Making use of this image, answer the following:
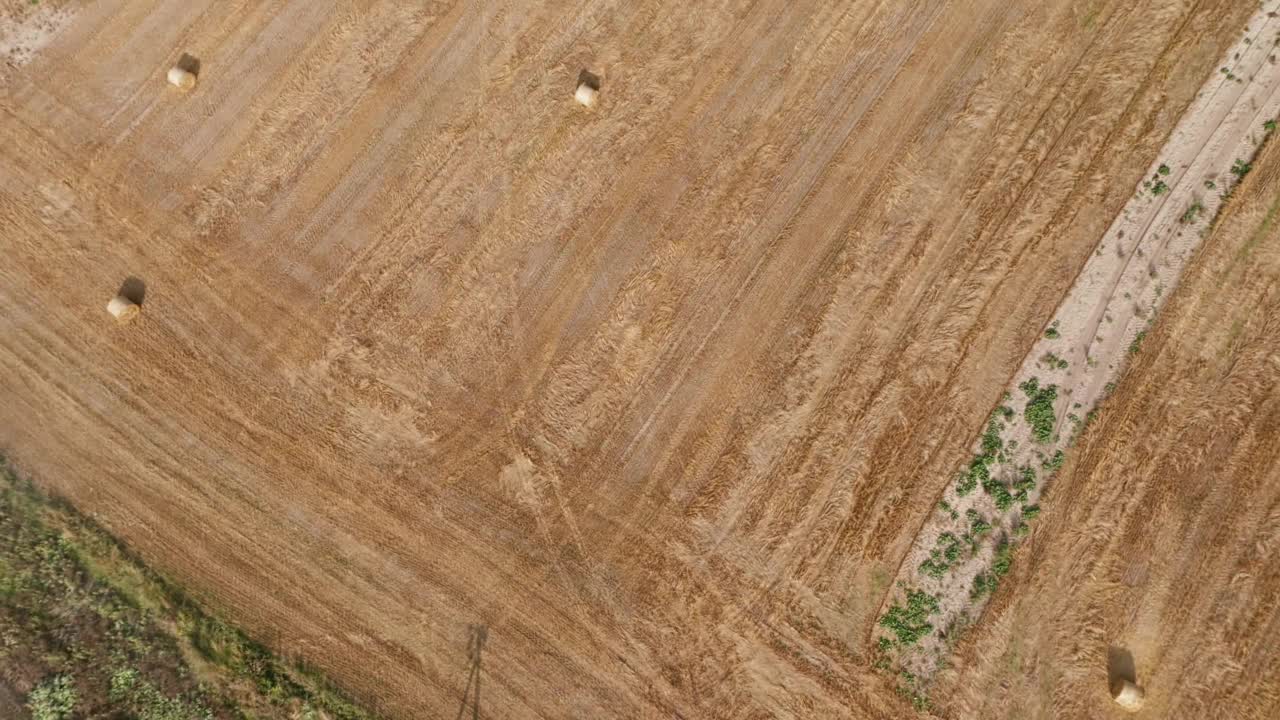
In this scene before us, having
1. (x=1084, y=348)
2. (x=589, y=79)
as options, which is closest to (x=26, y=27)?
(x=589, y=79)

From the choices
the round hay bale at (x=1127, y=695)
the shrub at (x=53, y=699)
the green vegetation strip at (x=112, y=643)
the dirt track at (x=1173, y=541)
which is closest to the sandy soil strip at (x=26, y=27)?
the green vegetation strip at (x=112, y=643)

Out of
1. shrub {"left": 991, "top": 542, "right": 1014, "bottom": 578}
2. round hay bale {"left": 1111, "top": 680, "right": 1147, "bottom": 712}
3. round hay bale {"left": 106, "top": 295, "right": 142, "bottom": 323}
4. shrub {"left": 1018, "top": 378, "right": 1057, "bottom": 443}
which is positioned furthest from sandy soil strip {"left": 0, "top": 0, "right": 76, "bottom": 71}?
round hay bale {"left": 1111, "top": 680, "right": 1147, "bottom": 712}

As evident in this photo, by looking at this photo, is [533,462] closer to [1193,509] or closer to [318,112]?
[318,112]

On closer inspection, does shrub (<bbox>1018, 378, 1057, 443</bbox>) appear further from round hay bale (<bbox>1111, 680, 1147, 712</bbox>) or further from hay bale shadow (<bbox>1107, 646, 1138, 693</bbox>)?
round hay bale (<bbox>1111, 680, 1147, 712</bbox>)

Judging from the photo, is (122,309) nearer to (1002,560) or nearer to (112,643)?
(112,643)

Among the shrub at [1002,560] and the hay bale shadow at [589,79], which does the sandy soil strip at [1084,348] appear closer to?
the shrub at [1002,560]
